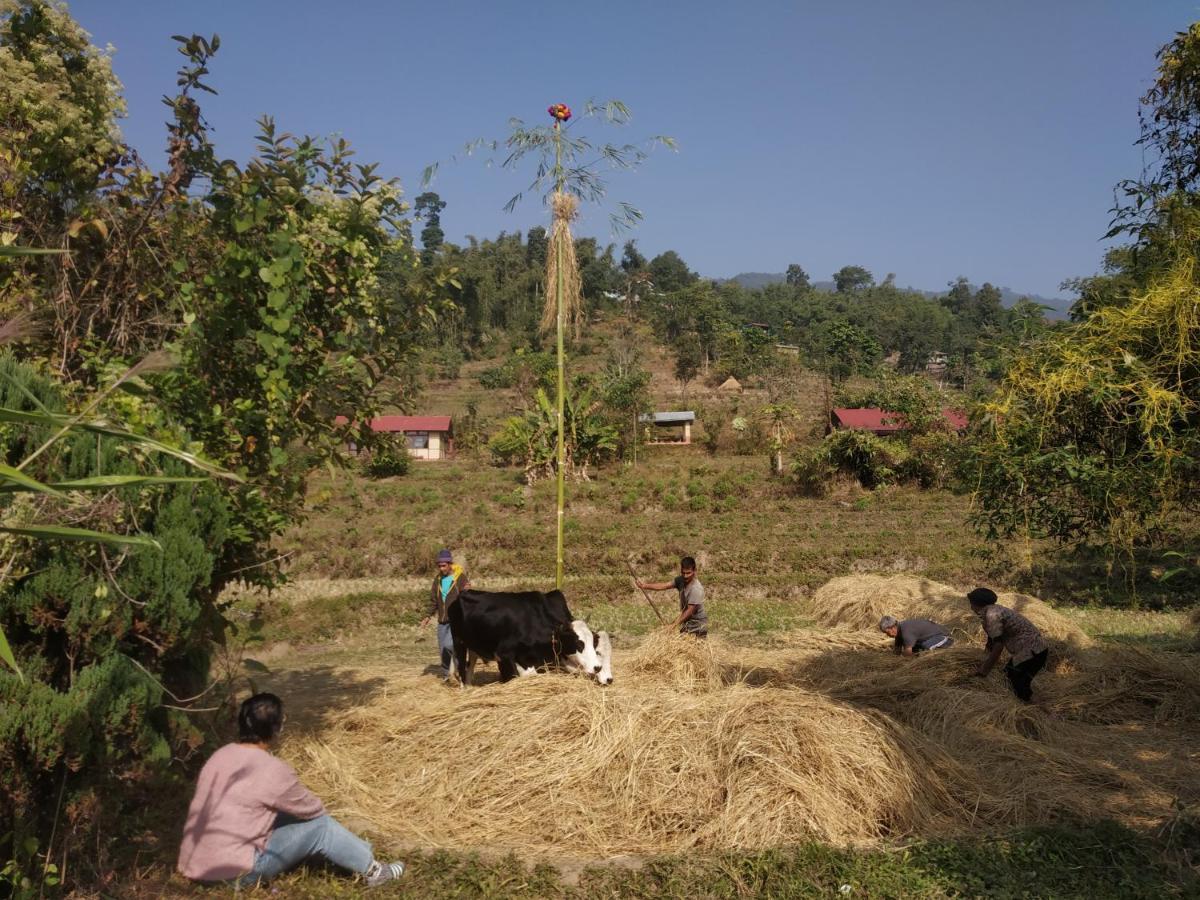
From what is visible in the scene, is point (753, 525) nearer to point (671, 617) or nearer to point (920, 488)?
point (920, 488)

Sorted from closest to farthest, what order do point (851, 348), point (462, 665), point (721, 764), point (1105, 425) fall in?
point (721, 764)
point (1105, 425)
point (462, 665)
point (851, 348)

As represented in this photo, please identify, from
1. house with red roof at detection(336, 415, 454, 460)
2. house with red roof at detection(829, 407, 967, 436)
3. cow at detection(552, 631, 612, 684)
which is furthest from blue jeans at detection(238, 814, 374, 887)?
house with red roof at detection(336, 415, 454, 460)

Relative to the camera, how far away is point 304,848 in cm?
446

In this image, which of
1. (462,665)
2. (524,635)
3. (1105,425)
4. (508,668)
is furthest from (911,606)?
(462,665)

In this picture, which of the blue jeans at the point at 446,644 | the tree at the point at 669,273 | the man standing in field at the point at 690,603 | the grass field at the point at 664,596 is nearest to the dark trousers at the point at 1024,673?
the grass field at the point at 664,596

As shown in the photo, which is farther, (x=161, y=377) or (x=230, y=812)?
(x=161, y=377)

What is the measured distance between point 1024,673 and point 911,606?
14.7ft

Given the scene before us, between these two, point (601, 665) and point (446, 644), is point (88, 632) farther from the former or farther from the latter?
point (446, 644)

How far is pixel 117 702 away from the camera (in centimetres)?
438

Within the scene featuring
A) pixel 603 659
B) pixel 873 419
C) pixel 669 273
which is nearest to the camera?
pixel 603 659

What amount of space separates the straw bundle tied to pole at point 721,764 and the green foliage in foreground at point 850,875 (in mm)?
353

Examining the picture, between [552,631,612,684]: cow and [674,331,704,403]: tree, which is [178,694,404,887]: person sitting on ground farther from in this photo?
[674,331,704,403]: tree

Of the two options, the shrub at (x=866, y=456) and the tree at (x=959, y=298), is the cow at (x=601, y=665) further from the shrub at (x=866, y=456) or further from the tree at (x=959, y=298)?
the tree at (x=959, y=298)

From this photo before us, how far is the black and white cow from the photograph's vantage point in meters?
7.97
